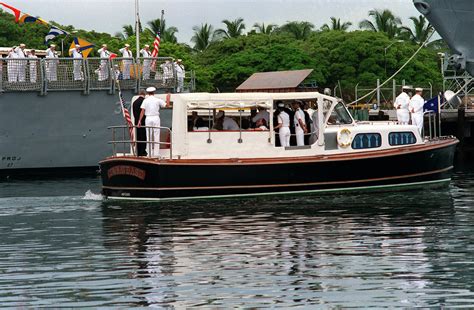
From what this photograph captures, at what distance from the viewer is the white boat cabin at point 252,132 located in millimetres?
28031

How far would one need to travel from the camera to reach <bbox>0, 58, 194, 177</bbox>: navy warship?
3878 centimetres

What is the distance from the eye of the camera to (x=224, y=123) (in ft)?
93.5

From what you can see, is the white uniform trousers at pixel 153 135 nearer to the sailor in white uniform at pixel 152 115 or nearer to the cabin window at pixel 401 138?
the sailor in white uniform at pixel 152 115

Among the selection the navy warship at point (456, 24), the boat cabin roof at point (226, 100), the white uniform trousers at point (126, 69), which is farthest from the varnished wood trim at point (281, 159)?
the white uniform trousers at point (126, 69)

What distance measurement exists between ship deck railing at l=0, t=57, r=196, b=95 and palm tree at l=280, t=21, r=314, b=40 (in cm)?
6737

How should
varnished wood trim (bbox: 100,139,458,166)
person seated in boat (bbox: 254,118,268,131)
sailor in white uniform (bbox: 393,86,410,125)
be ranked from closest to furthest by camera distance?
1. varnished wood trim (bbox: 100,139,458,166)
2. person seated in boat (bbox: 254,118,268,131)
3. sailor in white uniform (bbox: 393,86,410,125)

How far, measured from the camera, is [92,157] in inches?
1556

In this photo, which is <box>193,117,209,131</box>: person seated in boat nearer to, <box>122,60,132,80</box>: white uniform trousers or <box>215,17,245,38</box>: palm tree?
<box>122,60,132,80</box>: white uniform trousers

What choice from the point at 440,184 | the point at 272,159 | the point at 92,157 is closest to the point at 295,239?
the point at 272,159

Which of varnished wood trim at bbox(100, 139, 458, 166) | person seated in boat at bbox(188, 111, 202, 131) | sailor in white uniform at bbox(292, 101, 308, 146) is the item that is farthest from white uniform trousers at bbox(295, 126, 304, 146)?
person seated in boat at bbox(188, 111, 202, 131)

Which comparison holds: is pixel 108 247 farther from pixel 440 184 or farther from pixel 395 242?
pixel 440 184

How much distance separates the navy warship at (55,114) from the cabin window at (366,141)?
12078 millimetres

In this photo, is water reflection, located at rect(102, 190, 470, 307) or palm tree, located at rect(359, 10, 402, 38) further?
palm tree, located at rect(359, 10, 402, 38)

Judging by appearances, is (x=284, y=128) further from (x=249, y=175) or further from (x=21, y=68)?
(x=21, y=68)
